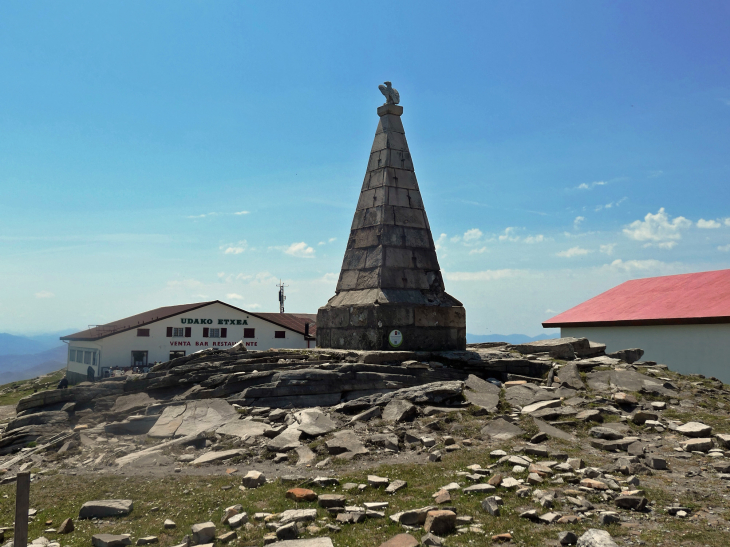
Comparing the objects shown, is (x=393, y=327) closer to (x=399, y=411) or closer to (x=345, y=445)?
(x=399, y=411)

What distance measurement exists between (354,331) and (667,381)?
260 inches

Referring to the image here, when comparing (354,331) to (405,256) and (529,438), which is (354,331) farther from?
(529,438)

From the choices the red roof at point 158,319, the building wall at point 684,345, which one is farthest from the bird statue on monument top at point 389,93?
the red roof at point 158,319

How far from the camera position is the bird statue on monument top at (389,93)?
47.3ft

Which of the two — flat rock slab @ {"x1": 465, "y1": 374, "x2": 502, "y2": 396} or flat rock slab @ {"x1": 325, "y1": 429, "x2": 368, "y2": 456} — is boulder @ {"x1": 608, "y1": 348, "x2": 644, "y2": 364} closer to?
flat rock slab @ {"x1": 465, "y1": 374, "x2": 502, "y2": 396}

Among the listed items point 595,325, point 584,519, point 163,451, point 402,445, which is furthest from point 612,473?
point 595,325

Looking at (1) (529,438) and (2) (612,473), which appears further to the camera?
(1) (529,438)

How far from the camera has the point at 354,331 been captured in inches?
499

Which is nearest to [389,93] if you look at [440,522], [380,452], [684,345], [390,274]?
[390,274]

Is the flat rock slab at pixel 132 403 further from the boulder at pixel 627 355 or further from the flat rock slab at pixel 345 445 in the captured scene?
the boulder at pixel 627 355

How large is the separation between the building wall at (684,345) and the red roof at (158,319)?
1839 centimetres

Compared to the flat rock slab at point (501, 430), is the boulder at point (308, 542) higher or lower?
lower

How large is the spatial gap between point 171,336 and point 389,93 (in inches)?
1055

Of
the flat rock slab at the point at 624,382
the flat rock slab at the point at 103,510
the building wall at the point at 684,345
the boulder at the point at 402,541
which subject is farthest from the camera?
the building wall at the point at 684,345
